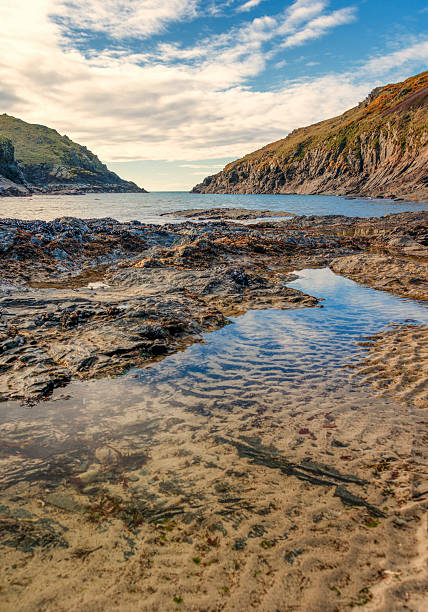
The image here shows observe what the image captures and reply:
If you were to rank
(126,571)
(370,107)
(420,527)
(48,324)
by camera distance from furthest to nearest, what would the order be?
1. (370,107)
2. (48,324)
3. (420,527)
4. (126,571)

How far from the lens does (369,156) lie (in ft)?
378

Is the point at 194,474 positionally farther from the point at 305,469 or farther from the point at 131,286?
the point at 131,286

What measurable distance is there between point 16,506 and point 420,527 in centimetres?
467

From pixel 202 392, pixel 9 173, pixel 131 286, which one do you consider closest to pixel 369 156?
pixel 131 286

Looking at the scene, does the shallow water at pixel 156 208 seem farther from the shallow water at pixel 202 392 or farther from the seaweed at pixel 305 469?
the seaweed at pixel 305 469

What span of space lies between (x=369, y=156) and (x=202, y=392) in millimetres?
135253

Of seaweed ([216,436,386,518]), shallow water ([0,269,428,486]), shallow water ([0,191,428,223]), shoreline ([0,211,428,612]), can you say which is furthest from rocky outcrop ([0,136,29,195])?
seaweed ([216,436,386,518])

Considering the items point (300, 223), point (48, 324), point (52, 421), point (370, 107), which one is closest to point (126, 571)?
point (52, 421)

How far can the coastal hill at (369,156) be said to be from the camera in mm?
92562

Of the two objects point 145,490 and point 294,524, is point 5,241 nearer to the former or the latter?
point 145,490

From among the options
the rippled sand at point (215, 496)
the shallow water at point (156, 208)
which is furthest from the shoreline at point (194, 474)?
the shallow water at point (156, 208)

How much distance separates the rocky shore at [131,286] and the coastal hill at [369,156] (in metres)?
69.7

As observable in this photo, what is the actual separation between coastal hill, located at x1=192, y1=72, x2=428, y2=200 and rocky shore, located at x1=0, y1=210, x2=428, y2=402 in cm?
6968

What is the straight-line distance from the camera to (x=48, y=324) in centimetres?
901
